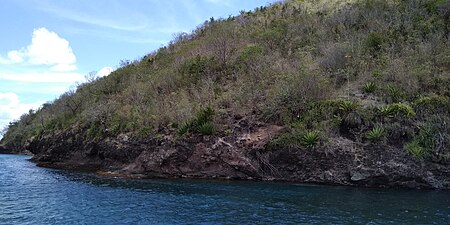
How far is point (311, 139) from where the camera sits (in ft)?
92.3

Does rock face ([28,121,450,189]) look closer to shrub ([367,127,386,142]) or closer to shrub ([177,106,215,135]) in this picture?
shrub ([367,127,386,142])

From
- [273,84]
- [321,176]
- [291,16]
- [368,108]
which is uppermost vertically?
[291,16]

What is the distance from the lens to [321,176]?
27.8 metres

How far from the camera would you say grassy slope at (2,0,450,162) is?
2862 centimetres

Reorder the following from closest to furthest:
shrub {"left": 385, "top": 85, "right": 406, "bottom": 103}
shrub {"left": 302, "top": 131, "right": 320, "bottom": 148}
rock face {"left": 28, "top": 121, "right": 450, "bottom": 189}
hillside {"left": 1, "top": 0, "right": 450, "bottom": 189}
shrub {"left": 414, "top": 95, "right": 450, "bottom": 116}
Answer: rock face {"left": 28, "top": 121, "right": 450, "bottom": 189} → hillside {"left": 1, "top": 0, "right": 450, "bottom": 189} → shrub {"left": 302, "top": 131, "right": 320, "bottom": 148} → shrub {"left": 414, "top": 95, "right": 450, "bottom": 116} → shrub {"left": 385, "top": 85, "right": 406, "bottom": 103}

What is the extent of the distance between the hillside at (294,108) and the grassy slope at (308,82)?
4.8 inches

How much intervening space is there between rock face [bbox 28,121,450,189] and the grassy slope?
2.65 feet

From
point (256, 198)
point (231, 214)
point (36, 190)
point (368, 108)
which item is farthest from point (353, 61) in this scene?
point (36, 190)

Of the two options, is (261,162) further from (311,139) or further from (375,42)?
(375,42)

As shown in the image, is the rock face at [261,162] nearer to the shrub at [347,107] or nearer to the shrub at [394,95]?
the shrub at [347,107]

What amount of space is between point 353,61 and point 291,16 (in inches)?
855

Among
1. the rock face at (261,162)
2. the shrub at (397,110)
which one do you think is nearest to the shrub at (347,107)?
the shrub at (397,110)

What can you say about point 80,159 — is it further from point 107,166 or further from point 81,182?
point 81,182

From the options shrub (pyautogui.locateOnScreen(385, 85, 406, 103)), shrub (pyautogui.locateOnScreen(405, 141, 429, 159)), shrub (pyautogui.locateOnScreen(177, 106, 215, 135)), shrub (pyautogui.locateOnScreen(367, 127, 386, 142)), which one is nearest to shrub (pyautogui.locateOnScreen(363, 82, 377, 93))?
shrub (pyautogui.locateOnScreen(385, 85, 406, 103))
